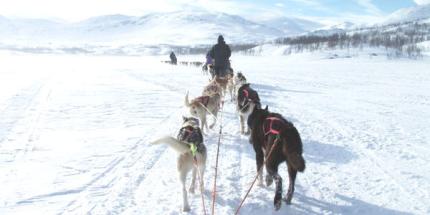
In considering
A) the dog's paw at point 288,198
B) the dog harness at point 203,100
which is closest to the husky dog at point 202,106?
the dog harness at point 203,100

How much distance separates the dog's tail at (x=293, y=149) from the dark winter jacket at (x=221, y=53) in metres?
7.89

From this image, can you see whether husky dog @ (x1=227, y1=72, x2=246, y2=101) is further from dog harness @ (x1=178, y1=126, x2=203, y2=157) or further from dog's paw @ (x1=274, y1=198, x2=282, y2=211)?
dog's paw @ (x1=274, y1=198, x2=282, y2=211)

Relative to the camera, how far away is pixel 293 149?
3.47 metres

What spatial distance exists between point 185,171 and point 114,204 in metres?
0.76

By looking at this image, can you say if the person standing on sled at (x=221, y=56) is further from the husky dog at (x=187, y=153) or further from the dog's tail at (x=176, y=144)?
the dog's tail at (x=176, y=144)

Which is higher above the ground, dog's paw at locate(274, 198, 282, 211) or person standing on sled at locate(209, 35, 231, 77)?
person standing on sled at locate(209, 35, 231, 77)

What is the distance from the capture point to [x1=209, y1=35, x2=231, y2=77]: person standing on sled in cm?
1130

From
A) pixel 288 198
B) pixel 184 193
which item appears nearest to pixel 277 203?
pixel 288 198

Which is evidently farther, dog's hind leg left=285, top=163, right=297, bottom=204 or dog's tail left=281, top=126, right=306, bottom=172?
dog's hind leg left=285, top=163, right=297, bottom=204

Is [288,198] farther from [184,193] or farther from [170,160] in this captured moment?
[170,160]

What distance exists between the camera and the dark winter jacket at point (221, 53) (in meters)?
11.3

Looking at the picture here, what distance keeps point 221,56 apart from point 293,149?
8108mm

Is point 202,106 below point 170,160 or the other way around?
the other way around

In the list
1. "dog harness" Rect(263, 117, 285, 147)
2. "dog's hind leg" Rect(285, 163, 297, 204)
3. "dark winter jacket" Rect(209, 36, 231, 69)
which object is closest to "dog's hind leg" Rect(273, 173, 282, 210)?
"dog's hind leg" Rect(285, 163, 297, 204)
